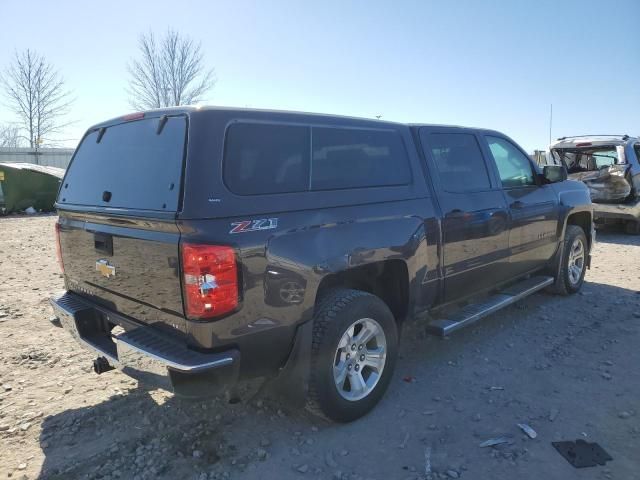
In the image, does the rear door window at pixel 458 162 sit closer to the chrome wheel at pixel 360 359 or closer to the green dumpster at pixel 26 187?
the chrome wheel at pixel 360 359

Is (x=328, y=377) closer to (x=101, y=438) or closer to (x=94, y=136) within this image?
(x=101, y=438)

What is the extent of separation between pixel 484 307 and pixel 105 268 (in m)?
3.02

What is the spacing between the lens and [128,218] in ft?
8.84

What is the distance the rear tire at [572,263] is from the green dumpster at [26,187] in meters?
15.9

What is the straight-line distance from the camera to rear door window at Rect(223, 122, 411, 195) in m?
2.61

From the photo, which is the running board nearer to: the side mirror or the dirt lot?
the dirt lot

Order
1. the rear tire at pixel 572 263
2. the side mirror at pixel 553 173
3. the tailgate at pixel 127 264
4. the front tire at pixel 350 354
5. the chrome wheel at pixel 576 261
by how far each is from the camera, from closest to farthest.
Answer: the tailgate at pixel 127 264 < the front tire at pixel 350 354 < the side mirror at pixel 553 173 < the rear tire at pixel 572 263 < the chrome wheel at pixel 576 261

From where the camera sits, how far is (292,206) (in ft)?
8.95

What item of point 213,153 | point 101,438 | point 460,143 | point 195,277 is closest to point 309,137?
point 213,153

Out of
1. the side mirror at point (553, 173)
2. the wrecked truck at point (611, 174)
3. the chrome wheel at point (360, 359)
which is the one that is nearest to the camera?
the chrome wheel at point (360, 359)

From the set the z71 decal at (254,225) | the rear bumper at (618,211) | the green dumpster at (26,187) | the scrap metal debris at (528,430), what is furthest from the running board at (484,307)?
the green dumpster at (26,187)

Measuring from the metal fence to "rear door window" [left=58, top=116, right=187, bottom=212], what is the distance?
2375 centimetres

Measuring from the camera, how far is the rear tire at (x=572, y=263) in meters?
5.60

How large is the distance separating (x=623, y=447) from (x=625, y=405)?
1.92 feet
